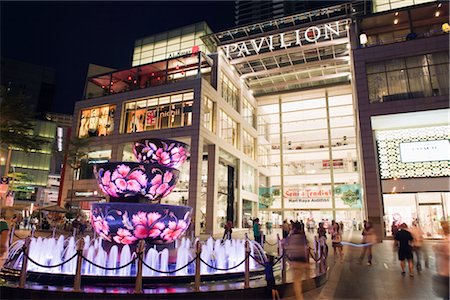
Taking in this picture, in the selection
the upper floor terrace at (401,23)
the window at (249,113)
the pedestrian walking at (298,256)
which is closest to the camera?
the pedestrian walking at (298,256)

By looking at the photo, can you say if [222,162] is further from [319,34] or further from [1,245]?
[1,245]

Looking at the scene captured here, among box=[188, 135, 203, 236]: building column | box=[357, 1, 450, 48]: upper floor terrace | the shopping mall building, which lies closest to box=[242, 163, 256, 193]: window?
the shopping mall building

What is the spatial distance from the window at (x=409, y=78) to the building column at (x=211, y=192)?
14.2m

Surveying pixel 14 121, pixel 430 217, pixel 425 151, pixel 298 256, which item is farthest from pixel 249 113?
pixel 298 256

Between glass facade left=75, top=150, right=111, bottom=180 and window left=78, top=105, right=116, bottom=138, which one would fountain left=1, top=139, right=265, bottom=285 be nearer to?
window left=78, top=105, right=116, bottom=138

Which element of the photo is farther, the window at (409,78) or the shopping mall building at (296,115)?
the shopping mall building at (296,115)

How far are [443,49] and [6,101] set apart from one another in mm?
27729

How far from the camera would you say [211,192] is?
2853 centimetres

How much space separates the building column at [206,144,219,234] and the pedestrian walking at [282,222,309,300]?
21.2m

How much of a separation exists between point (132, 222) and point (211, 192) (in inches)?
837

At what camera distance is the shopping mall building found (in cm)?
2192

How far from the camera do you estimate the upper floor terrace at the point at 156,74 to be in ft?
106

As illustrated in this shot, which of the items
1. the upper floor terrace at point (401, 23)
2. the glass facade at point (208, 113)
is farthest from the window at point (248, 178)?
Answer: the upper floor terrace at point (401, 23)

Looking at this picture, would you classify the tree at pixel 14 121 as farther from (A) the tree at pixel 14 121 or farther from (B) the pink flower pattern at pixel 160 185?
(B) the pink flower pattern at pixel 160 185
